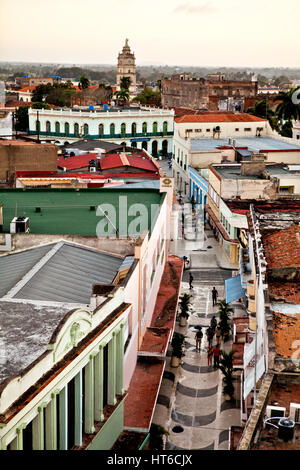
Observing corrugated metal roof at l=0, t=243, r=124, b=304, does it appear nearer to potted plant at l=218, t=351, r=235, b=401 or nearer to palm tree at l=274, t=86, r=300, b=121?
potted plant at l=218, t=351, r=235, b=401

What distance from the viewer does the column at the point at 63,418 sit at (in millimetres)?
11016

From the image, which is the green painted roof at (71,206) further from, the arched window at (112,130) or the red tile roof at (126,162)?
the arched window at (112,130)

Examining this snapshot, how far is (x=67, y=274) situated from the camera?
1681 cm

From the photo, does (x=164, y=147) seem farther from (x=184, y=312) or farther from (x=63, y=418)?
(x=63, y=418)

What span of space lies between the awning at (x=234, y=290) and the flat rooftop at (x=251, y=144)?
2466cm

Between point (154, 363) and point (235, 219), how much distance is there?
15.0 meters

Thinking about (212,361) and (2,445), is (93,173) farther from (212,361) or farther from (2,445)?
(2,445)

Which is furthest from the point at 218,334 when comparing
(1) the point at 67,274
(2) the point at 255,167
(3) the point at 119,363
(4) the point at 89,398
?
(2) the point at 255,167

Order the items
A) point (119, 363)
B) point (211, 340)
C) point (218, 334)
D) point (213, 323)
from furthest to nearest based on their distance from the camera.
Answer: point (213, 323), point (218, 334), point (211, 340), point (119, 363)

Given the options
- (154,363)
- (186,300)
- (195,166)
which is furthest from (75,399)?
(195,166)

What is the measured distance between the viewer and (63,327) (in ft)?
35.4

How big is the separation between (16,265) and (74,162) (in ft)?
76.8

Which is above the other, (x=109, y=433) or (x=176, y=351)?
(x=109, y=433)

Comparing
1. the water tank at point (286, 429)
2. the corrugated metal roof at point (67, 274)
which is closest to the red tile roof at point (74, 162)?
the corrugated metal roof at point (67, 274)
